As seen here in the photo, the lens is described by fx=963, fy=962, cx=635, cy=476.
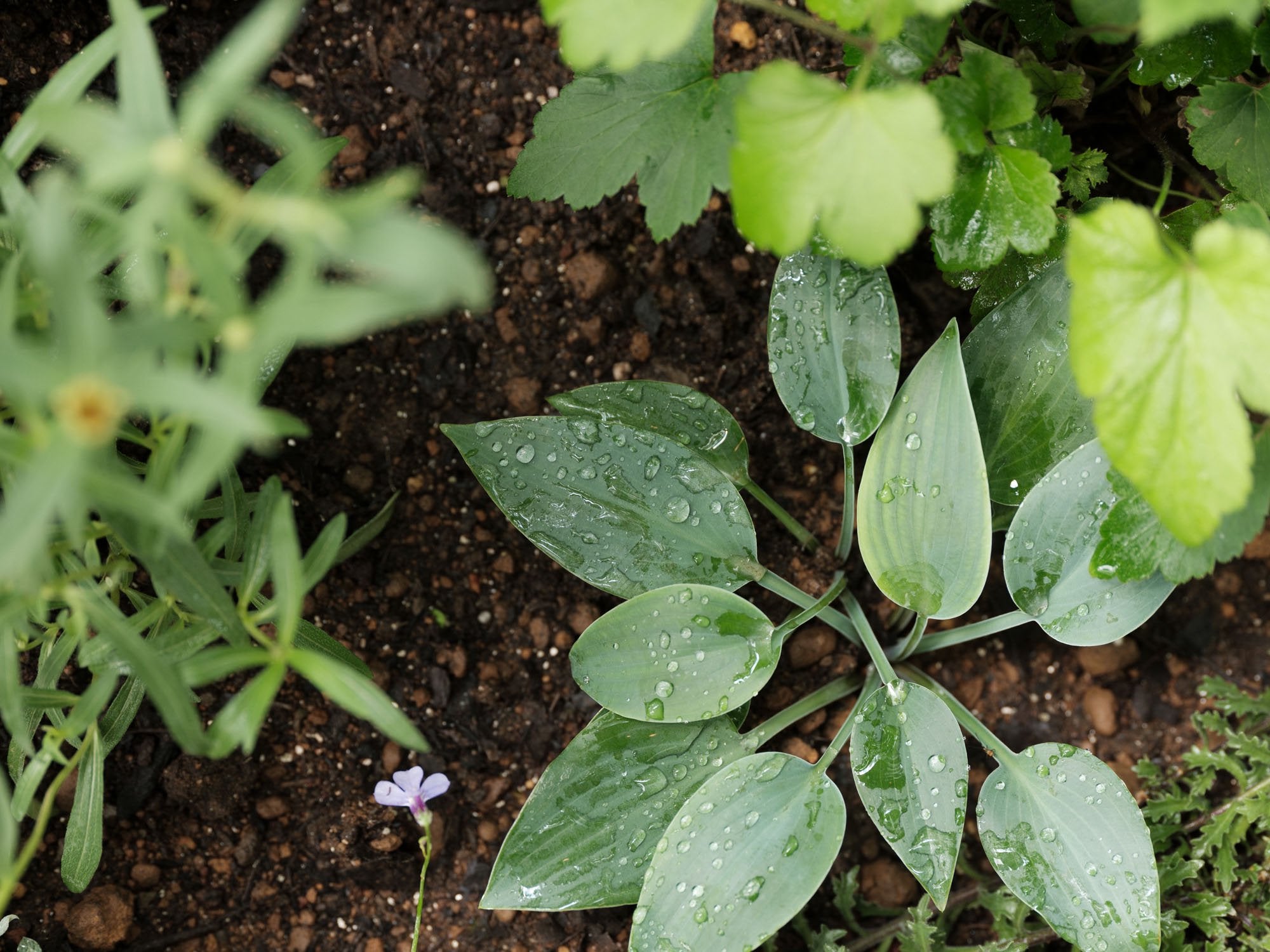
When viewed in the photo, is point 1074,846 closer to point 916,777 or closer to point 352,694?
point 916,777

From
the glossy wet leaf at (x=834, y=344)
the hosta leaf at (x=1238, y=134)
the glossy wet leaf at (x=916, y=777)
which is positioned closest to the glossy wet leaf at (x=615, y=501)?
the glossy wet leaf at (x=834, y=344)

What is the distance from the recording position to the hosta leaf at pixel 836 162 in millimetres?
917

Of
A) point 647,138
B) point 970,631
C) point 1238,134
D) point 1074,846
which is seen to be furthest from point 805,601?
point 1238,134

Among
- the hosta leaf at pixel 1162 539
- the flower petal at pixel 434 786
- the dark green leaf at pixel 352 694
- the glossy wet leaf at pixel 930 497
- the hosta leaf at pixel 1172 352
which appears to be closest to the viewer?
the dark green leaf at pixel 352 694

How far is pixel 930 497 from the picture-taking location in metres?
1.26

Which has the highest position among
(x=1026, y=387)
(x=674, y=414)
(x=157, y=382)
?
(x=157, y=382)

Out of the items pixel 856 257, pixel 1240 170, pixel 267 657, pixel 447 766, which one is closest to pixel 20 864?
pixel 267 657

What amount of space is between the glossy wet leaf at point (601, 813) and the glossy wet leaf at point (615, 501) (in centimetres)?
22

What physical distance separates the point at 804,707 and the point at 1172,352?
0.76 meters

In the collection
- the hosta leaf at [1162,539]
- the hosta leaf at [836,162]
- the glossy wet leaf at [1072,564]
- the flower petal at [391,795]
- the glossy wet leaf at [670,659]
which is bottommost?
the flower petal at [391,795]

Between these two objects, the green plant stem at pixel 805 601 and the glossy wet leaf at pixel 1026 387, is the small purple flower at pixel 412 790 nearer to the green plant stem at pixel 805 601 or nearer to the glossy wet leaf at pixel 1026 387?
the green plant stem at pixel 805 601

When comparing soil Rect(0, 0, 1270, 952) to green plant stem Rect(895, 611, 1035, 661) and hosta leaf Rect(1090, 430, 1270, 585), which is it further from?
hosta leaf Rect(1090, 430, 1270, 585)

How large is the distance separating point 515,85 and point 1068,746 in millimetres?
1290

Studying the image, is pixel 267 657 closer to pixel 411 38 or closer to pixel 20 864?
pixel 20 864
